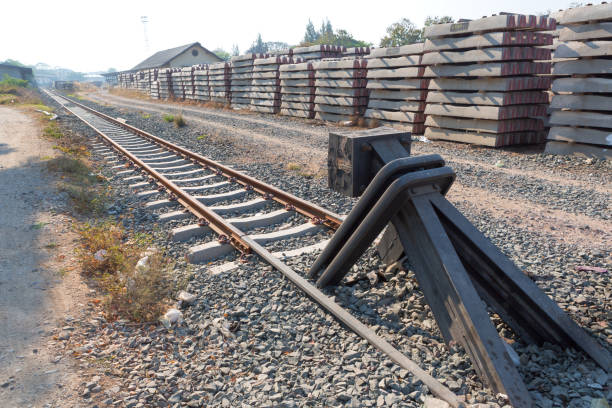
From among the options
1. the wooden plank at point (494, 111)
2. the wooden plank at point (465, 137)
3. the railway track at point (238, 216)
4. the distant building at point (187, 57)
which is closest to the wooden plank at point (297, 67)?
the wooden plank at point (465, 137)

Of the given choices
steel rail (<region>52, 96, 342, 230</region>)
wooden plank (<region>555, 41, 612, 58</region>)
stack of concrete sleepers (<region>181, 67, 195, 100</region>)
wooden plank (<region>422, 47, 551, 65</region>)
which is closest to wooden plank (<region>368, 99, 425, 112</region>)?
wooden plank (<region>422, 47, 551, 65</region>)

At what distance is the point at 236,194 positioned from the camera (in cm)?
702

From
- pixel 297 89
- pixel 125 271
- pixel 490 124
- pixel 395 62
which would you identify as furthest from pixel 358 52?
pixel 125 271

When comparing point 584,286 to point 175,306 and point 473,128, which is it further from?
point 473,128

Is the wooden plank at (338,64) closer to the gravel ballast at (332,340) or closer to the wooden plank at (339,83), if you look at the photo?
the wooden plank at (339,83)

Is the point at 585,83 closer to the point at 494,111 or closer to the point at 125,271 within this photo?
the point at 494,111

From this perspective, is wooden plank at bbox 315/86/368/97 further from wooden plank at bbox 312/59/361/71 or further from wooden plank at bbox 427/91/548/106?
wooden plank at bbox 427/91/548/106

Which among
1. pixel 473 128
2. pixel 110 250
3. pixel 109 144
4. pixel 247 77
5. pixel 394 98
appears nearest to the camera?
pixel 110 250

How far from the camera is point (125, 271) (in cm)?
454

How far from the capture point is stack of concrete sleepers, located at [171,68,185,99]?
1353 inches

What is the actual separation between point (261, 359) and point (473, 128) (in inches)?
415

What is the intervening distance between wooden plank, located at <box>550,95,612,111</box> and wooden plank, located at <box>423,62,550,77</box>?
142 cm

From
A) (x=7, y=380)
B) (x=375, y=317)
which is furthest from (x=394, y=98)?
(x=7, y=380)

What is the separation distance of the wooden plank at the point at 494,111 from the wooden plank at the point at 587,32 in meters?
2.11
